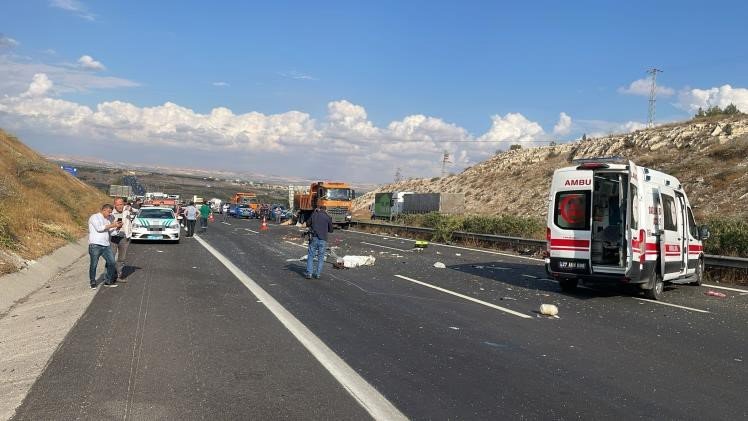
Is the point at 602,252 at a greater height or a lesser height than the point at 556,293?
greater

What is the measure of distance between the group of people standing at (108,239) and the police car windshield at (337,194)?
99.4 feet

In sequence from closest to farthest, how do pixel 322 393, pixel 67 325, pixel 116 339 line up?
1. pixel 322 393
2. pixel 116 339
3. pixel 67 325

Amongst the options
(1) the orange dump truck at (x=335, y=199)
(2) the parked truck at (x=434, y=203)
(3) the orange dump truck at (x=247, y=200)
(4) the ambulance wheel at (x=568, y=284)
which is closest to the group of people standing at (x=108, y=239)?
(4) the ambulance wheel at (x=568, y=284)

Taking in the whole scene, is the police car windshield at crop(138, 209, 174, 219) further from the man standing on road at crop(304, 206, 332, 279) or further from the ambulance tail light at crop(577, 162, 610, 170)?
the ambulance tail light at crop(577, 162, 610, 170)

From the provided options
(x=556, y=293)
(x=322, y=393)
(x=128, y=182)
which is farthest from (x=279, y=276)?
(x=128, y=182)

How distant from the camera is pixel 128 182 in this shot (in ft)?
270

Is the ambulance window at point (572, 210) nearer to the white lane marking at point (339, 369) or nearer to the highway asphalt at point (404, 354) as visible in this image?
the highway asphalt at point (404, 354)

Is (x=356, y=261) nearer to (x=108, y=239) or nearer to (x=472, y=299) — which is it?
(x=472, y=299)

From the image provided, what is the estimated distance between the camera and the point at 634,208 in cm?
1155

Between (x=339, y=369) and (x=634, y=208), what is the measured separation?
761 cm

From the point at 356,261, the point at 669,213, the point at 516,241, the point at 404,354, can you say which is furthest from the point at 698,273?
the point at 404,354

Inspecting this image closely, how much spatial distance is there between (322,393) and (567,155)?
59.4 metres

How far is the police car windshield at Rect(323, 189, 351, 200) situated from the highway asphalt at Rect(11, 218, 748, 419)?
30.1m

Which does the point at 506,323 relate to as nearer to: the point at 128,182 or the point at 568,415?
the point at 568,415
